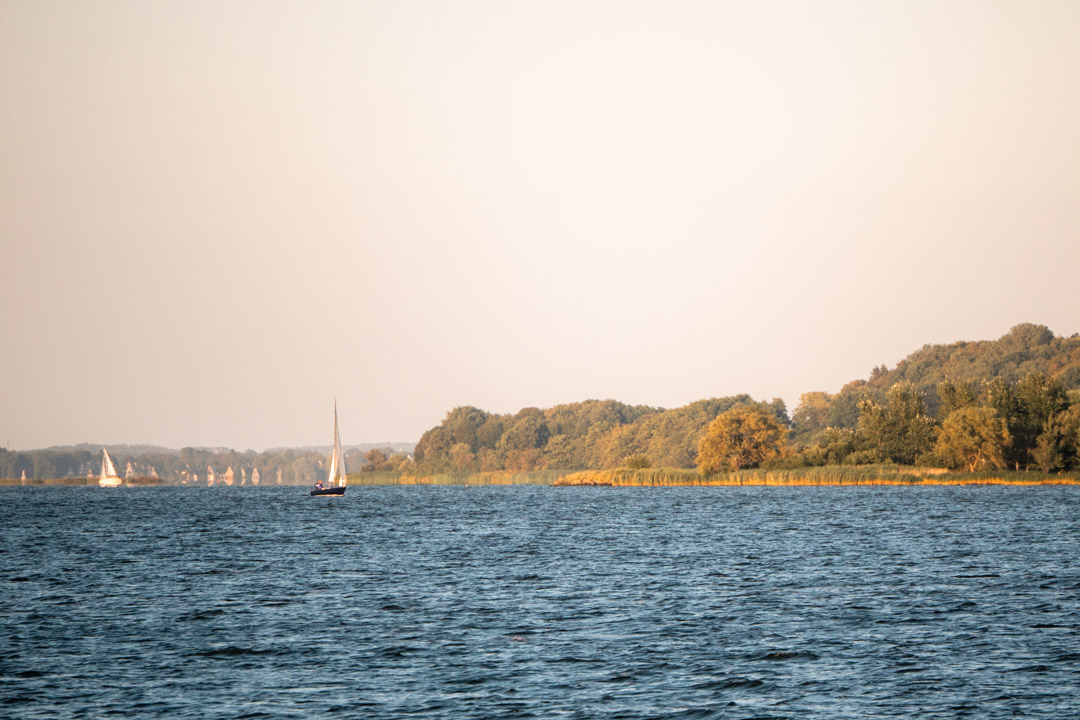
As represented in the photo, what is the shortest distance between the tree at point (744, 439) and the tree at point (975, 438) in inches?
1208

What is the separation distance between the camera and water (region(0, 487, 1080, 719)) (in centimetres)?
2714

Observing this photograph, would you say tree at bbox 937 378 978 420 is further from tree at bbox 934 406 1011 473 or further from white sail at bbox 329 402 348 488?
white sail at bbox 329 402 348 488

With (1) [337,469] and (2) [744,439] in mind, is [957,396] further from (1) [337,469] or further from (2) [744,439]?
(1) [337,469]

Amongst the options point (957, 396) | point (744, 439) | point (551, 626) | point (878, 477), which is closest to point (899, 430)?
point (957, 396)

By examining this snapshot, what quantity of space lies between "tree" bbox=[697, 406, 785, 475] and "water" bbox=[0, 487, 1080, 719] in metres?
98.2

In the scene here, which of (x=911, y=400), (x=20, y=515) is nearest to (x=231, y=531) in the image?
(x=20, y=515)

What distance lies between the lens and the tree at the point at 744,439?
176m

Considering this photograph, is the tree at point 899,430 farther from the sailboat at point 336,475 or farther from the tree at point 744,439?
the sailboat at point 336,475

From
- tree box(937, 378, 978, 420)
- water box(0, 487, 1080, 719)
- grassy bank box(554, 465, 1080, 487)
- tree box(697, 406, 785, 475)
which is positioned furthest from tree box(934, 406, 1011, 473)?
water box(0, 487, 1080, 719)

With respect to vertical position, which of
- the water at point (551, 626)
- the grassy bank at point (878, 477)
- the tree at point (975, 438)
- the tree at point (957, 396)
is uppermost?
the tree at point (957, 396)

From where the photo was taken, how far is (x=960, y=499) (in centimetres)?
11988

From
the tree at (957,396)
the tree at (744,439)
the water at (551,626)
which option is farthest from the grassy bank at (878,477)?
the water at (551,626)

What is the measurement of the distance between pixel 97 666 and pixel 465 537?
48227mm

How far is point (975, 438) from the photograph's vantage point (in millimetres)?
145375
